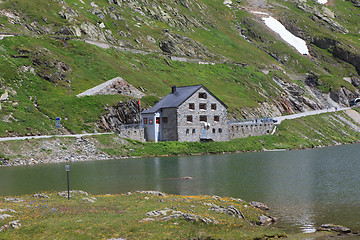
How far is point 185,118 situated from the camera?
9781 centimetres

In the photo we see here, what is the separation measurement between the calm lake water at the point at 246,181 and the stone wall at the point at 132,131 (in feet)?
48.3

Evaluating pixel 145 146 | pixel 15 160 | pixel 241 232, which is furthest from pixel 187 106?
pixel 241 232

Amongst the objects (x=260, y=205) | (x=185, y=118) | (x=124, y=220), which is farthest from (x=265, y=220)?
(x=185, y=118)

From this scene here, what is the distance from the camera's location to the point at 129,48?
14425 cm

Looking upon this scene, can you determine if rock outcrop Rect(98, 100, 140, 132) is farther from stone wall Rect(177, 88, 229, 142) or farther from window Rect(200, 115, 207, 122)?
window Rect(200, 115, 207, 122)

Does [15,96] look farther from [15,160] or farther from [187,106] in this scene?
[187,106]

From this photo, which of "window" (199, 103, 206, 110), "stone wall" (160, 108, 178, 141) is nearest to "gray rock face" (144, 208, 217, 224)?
"stone wall" (160, 108, 178, 141)

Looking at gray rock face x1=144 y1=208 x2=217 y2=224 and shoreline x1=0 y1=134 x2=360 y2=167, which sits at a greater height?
shoreline x1=0 y1=134 x2=360 y2=167

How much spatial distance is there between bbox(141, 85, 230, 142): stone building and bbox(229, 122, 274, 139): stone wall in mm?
5285

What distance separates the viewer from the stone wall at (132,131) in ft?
300

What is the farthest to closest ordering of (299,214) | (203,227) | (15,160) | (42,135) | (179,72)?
1. (179,72)
2. (42,135)
3. (15,160)
4. (299,214)
5. (203,227)

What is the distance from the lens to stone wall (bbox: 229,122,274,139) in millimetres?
107050

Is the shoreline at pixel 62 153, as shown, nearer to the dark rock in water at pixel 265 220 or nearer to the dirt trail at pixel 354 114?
the dark rock in water at pixel 265 220

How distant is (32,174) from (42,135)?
75.2 feet
